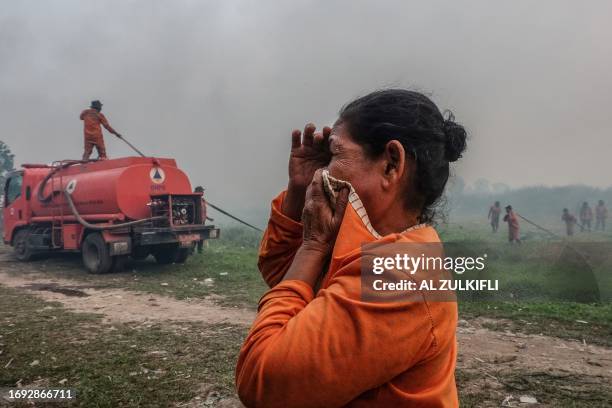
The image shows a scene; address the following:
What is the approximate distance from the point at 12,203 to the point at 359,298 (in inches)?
557

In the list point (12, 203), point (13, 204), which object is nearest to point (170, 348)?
point (13, 204)

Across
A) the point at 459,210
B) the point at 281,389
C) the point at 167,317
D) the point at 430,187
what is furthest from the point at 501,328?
the point at 459,210

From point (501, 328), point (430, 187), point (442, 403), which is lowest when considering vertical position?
point (501, 328)

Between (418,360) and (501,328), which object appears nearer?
(418,360)

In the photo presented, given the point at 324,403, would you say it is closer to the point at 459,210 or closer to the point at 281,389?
the point at 281,389

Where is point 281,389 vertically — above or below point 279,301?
below

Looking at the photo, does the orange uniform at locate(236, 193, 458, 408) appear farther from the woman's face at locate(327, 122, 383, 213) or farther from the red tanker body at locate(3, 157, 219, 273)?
the red tanker body at locate(3, 157, 219, 273)

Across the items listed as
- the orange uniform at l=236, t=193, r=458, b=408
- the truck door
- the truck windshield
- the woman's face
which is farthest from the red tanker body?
the orange uniform at l=236, t=193, r=458, b=408

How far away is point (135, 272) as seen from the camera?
32.3ft

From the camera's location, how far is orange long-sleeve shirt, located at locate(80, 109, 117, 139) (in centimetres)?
1180

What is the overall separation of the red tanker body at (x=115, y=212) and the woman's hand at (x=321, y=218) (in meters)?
8.43

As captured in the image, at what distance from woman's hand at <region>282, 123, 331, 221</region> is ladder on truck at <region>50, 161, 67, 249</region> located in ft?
35.5

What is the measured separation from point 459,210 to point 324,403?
5747 centimetres

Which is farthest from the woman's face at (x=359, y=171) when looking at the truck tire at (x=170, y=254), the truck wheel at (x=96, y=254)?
the truck tire at (x=170, y=254)
